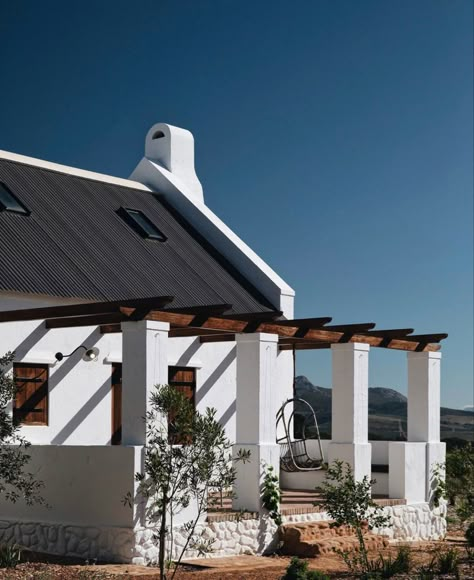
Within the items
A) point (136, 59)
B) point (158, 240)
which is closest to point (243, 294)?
point (158, 240)

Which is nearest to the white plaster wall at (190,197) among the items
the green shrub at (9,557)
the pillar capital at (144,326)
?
the pillar capital at (144,326)

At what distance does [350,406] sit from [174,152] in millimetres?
10524

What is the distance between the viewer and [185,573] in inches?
583

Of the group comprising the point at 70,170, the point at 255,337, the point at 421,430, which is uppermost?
the point at 70,170

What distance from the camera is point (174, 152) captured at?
92.4 ft

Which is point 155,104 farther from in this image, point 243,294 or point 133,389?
point 133,389

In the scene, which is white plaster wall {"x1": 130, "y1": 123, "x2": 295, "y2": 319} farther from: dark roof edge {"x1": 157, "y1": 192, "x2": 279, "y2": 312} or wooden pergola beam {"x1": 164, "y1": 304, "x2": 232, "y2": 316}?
wooden pergola beam {"x1": 164, "y1": 304, "x2": 232, "y2": 316}

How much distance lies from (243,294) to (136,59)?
20.9 feet

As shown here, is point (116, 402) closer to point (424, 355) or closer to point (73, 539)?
point (73, 539)

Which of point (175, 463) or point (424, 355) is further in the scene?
point (424, 355)

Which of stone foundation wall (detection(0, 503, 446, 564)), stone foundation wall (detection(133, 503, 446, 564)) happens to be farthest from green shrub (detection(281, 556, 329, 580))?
stone foundation wall (detection(133, 503, 446, 564))

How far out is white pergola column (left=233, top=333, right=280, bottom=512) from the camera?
17797mm

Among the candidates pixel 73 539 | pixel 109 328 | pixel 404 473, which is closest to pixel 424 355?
pixel 404 473

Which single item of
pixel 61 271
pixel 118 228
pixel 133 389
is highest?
pixel 118 228
